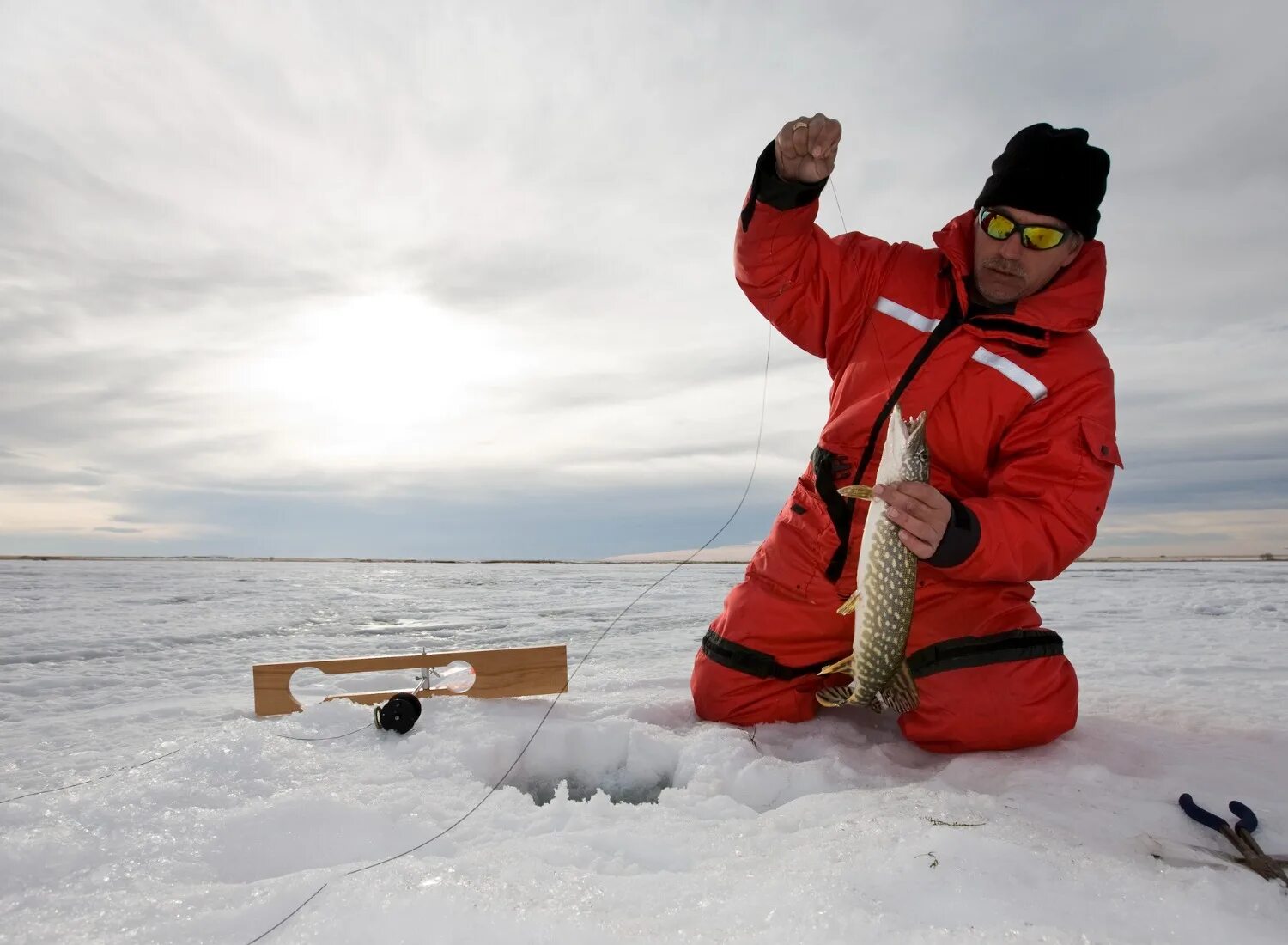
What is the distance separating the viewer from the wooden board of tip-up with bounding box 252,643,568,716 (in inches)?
119

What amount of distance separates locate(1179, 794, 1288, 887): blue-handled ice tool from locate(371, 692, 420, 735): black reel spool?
96.1 inches

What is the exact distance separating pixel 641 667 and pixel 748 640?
1.35m

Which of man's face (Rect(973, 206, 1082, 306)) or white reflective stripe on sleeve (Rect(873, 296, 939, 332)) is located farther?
white reflective stripe on sleeve (Rect(873, 296, 939, 332))

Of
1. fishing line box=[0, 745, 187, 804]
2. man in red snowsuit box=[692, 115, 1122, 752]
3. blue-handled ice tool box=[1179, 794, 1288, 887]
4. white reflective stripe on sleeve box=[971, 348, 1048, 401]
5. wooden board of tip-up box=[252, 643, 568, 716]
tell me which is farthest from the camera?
wooden board of tip-up box=[252, 643, 568, 716]

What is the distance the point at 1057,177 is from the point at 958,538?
1.48 meters

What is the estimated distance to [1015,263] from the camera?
292 cm

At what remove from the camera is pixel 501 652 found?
3.22 metres

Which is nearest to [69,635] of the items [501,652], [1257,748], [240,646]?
[240,646]

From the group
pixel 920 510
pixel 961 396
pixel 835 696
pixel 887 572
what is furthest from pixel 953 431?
pixel 835 696

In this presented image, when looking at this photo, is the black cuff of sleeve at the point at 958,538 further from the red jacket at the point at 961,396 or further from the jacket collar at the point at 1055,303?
the jacket collar at the point at 1055,303

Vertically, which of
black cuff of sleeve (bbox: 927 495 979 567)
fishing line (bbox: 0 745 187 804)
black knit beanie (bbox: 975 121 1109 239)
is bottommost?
fishing line (bbox: 0 745 187 804)

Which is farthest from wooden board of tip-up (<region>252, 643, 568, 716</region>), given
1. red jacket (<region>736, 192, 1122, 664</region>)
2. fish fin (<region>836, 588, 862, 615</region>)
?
fish fin (<region>836, 588, 862, 615</region>)

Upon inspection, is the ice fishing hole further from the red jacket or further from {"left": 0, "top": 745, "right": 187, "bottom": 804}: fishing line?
{"left": 0, "top": 745, "right": 187, "bottom": 804}: fishing line

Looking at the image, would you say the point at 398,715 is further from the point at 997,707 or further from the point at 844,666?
the point at 997,707
